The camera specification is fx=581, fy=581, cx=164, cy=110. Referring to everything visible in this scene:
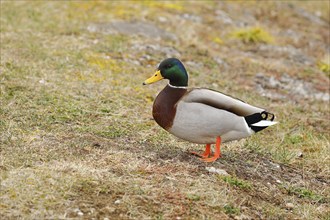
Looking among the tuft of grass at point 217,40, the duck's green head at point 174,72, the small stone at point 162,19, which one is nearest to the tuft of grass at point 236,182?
the duck's green head at point 174,72

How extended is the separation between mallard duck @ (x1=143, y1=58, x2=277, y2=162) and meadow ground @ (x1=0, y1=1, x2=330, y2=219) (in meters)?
0.31

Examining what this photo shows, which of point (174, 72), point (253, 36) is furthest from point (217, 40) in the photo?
point (174, 72)

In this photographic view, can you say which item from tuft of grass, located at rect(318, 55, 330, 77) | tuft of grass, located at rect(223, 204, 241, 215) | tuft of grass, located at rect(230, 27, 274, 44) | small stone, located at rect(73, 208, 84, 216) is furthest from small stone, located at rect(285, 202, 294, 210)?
tuft of grass, located at rect(230, 27, 274, 44)

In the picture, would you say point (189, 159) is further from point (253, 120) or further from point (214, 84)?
point (214, 84)

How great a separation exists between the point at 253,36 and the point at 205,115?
6132 mm

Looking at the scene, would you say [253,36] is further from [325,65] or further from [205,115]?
[205,115]

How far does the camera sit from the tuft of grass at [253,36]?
35.1 ft

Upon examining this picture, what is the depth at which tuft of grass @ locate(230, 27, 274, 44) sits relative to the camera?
10.7m

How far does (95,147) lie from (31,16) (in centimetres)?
545

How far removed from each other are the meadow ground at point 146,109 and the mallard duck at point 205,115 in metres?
0.31

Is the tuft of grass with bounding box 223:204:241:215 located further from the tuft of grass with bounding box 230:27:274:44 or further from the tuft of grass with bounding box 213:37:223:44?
the tuft of grass with bounding box 230:27:274:44

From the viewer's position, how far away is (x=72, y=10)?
10617mm

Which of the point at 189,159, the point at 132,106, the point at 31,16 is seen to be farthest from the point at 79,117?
the point at 31,16

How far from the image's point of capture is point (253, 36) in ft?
35.1
